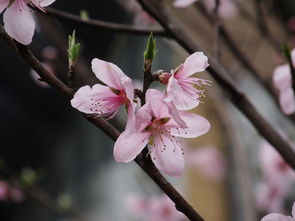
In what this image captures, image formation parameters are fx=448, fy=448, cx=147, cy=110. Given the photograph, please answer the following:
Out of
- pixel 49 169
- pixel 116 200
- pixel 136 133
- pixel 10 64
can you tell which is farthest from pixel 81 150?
pixel 136 133

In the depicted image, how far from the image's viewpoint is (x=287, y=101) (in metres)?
0.93

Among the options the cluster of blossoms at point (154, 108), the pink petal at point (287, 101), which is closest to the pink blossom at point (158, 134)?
the cluster of blossoms at point (154, 108)

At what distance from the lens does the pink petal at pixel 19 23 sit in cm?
57

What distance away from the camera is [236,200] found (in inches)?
145

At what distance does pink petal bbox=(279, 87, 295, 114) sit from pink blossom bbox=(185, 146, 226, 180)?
2.22 meters

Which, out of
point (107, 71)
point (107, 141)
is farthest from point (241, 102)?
point (107, 141)

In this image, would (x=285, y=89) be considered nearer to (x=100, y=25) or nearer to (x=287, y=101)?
(x=287, y=101)

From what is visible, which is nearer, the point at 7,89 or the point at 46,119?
the point at 7,89

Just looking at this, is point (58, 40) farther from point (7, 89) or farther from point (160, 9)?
point (7, 89)

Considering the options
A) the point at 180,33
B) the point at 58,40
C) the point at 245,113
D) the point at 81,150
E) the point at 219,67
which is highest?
the point at 58,40

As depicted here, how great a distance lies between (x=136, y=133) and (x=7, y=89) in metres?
3.42

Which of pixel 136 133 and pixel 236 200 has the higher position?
pixel 136 133

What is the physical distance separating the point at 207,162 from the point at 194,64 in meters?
2.60

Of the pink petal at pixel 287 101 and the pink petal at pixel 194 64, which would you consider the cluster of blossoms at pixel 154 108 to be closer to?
the pink petal at pixel 194 64
